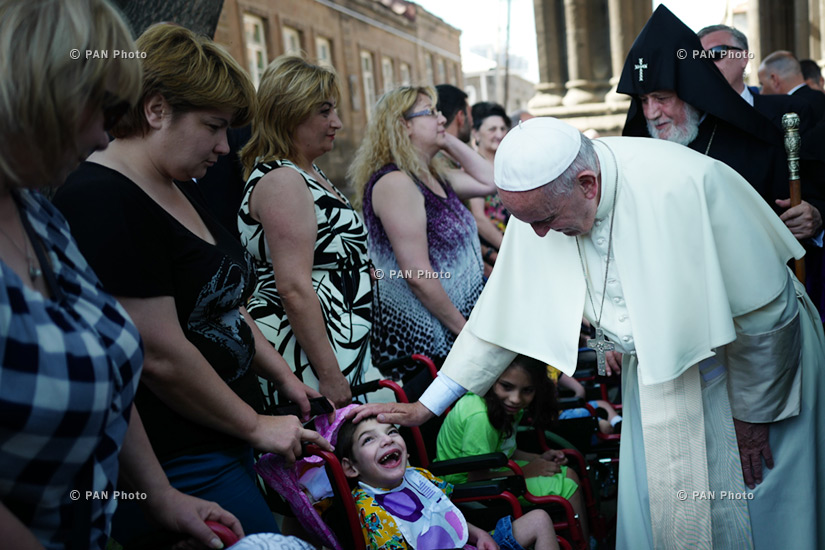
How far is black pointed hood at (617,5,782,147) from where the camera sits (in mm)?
3504

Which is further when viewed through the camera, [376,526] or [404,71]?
[404,71]

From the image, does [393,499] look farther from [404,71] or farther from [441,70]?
[441,70]

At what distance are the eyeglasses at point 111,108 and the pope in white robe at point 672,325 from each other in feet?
4.04

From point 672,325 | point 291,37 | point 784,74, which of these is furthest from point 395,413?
point 291,37

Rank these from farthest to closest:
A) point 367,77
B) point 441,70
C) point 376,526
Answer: point 441,70
point 367,77
point 376,526

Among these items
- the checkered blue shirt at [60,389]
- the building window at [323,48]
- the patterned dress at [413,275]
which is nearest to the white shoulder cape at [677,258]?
the patterned dress at [413,275]

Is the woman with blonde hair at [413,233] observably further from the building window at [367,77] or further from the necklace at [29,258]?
the building window at [367,77]


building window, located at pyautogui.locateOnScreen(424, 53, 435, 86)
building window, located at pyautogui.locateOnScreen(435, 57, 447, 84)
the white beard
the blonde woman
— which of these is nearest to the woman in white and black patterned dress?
the white beard

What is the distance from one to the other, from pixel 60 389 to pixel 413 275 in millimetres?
2677

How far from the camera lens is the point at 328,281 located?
3234mm

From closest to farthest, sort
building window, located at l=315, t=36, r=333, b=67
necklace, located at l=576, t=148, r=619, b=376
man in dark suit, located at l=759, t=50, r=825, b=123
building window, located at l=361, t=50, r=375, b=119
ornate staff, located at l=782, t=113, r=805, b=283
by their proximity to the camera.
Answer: necklace, located at l=576, t=148, r=619, b=376, ornate staff, located at l=782, t=113, r=805, b=283, man in dark suit, located at l=759, t=50, r=825, b=123, building window, located at l=315, t=36, r=333, b=67, building window, located at l=361, t=50, r=375, b=119

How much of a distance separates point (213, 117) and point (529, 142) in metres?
0.93

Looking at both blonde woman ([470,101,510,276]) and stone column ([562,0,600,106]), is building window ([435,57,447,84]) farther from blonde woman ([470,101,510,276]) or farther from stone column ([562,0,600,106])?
blonde woman ([470,101,510,276])

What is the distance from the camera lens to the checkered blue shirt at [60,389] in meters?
1.31
